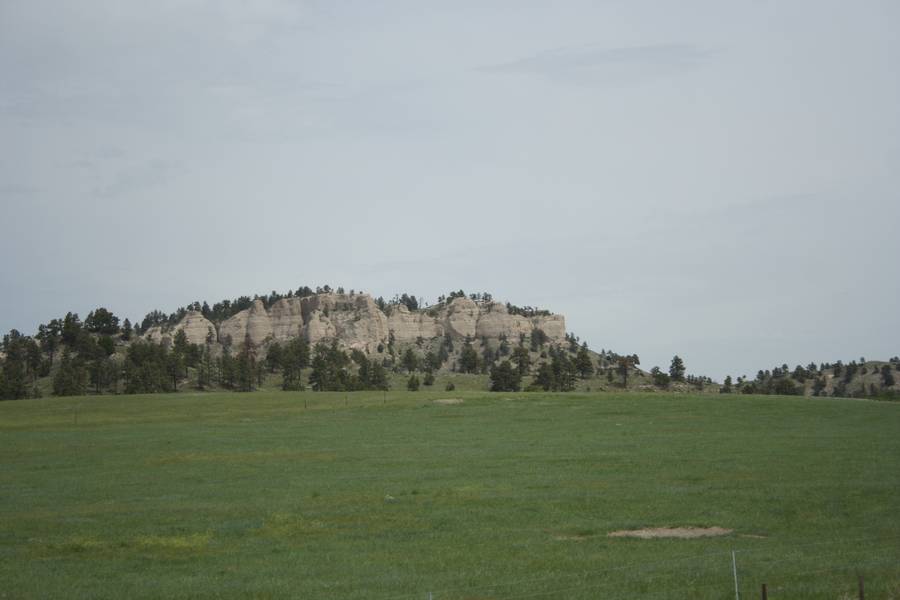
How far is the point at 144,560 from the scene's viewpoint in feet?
76.2

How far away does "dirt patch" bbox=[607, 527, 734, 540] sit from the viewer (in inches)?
971

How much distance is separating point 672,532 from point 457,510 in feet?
24.4

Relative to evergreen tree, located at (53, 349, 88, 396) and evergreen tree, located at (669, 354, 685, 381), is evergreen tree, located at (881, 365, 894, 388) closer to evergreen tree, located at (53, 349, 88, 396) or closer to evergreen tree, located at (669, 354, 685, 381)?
evergreen tree, located at (669, 354, 685, 381)

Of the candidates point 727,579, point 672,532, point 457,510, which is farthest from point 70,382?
point 727,579

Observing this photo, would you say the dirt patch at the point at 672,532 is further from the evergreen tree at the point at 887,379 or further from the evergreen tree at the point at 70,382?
the evergreen tree at the point at 887,379

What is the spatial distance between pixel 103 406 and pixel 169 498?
62.9 m

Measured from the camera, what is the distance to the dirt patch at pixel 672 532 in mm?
24656

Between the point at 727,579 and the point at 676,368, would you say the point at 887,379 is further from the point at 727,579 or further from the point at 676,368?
the point at 727,579

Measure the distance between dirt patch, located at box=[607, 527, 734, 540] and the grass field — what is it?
1.88 feet

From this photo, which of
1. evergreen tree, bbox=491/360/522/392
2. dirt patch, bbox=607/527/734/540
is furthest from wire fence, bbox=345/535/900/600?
evergreen tree, bbox=491/360/522/392

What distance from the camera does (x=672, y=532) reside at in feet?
82.9

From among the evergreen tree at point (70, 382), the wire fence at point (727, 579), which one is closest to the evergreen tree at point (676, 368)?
the evergreen tree at point (70, 382)

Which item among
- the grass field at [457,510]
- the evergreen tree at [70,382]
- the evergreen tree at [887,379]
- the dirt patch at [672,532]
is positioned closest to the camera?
the grass field at [457,510]

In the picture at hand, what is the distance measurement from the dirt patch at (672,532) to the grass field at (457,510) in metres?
0.57
